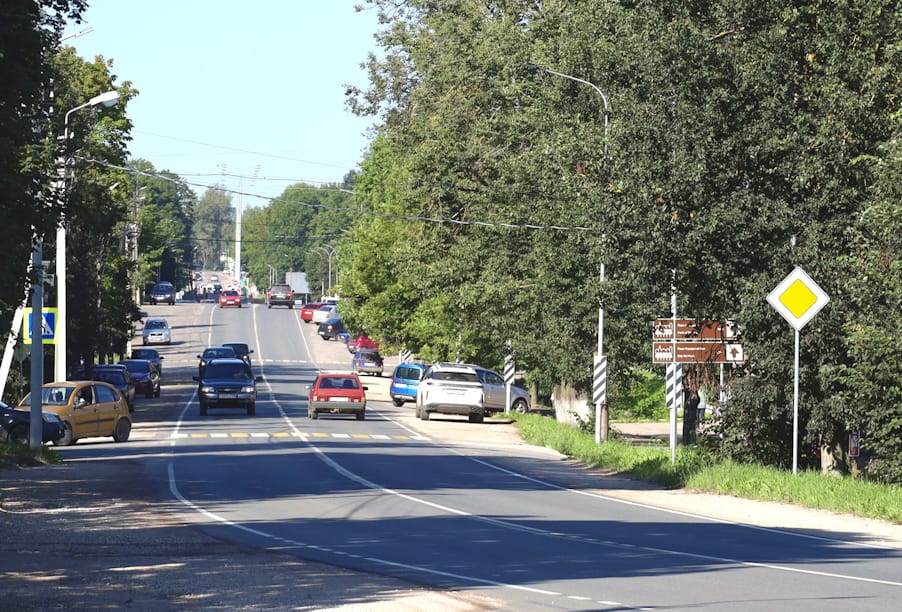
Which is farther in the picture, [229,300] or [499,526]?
[229,300]

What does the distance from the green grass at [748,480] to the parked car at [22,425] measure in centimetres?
1259

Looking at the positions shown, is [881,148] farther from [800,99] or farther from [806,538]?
[806,538]

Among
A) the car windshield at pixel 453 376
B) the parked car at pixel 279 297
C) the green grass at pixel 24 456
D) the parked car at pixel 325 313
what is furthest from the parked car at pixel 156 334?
the green grass at pixel 24 456

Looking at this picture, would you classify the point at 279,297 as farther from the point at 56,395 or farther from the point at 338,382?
the point at 56,395

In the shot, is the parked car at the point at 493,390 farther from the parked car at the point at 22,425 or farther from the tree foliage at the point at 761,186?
the tree foliage at the point at 761,186

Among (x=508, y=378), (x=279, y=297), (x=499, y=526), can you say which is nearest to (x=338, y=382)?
(x=508, y=378)

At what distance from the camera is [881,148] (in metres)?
24.3

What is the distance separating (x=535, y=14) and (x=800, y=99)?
23010mm

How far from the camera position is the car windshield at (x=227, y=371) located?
50.6m

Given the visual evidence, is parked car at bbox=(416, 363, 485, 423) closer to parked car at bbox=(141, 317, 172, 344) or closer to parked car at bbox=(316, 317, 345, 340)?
parked car at bbox=(141, 317, 172, 344)

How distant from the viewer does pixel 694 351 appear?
2912 cm

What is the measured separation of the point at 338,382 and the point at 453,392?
4.08 meters

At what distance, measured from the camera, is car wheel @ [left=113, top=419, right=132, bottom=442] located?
37594mm

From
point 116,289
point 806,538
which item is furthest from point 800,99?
point 116,289
